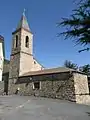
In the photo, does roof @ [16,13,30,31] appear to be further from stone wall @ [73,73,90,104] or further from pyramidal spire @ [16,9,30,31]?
stone wall @ [73,73,90,104]

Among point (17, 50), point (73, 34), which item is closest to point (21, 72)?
point (17, 50)

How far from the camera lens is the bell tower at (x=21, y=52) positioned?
26172 mm

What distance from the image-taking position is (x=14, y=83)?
25.6 meters

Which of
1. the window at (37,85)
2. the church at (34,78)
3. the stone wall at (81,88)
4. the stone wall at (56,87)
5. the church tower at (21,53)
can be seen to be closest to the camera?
the stone wall at (81,88)

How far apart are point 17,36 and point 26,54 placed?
11.9 feet

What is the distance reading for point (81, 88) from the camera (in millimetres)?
19625

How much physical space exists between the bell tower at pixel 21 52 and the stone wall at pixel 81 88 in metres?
9.47

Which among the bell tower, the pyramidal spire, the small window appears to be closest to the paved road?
the small window

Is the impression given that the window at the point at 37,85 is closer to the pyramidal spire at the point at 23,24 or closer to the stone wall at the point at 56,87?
the stone wall at the point at 56,87

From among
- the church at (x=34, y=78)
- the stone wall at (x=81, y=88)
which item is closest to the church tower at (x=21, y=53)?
the church at (x=34, y=78)

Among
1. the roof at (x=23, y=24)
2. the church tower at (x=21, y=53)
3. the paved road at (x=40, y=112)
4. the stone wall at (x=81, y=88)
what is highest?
the roof at (x=23, y=24)

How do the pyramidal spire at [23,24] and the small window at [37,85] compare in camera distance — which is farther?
the pyramidal spire at [23,24]

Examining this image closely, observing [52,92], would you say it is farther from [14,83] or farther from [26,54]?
[26,54]

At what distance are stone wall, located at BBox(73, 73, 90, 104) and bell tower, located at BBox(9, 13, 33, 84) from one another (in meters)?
9.47
